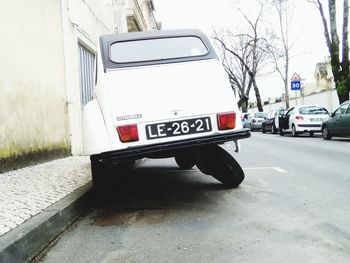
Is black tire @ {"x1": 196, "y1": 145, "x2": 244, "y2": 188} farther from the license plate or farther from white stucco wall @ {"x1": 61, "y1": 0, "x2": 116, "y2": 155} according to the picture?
white stucco wall @ {"x1": 61, "y1": 0, "x2": 116, "y2": 155}

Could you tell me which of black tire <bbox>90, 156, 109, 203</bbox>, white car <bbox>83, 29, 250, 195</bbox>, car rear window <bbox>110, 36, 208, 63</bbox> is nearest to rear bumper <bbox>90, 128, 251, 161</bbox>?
white car <bbox>83, 29, 250, 195</bbox>

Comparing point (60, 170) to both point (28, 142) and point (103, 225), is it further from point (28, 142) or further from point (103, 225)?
point (103, 225)

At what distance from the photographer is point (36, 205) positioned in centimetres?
472

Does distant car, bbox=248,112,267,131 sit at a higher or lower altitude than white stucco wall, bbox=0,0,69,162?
lower

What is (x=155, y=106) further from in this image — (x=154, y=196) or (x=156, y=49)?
(x=154, y=196)

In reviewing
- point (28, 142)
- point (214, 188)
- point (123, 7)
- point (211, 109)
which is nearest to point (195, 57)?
point (211, 109)

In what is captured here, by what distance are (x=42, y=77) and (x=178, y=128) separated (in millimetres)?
5189

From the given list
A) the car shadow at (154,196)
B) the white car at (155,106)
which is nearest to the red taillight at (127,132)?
the white car at (155,106)

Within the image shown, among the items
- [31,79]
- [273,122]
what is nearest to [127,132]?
[31,79]

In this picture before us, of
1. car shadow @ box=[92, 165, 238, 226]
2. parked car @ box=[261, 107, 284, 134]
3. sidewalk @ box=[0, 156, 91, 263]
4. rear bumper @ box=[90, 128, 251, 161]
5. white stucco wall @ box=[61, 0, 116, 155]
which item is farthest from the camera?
parked car @ box=[261, 107, 284, 134]

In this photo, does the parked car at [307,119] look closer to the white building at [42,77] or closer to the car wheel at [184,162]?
the white building at [42,77]

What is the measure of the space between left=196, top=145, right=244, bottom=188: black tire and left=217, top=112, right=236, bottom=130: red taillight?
26.6 inches

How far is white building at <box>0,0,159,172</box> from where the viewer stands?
7648mm

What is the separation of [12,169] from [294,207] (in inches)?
192
